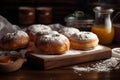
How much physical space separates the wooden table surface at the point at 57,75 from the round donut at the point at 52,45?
74 mm

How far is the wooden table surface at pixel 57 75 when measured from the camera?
0.92 meters

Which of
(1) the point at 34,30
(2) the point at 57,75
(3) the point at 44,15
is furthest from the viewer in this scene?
(3) the point at 44,15

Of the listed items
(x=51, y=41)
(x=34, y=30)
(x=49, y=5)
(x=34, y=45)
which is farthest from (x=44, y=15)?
(x=51, y=41)

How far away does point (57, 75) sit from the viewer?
94 cm

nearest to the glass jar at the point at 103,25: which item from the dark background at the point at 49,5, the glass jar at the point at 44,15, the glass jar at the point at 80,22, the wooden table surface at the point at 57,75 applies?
the glass jar at the point at 80,22

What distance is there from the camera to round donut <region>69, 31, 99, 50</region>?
1.10 meters

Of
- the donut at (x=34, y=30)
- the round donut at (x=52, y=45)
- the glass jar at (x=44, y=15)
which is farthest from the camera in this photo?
the glass jar at (x=44, y=15)

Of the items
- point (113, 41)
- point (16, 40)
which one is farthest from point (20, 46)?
point (113, 41)

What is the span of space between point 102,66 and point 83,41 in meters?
0.13

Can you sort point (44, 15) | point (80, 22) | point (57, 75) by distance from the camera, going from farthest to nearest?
point (44, 15) < point (80, 22) < point (57, 75)

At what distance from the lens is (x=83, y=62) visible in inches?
41.9

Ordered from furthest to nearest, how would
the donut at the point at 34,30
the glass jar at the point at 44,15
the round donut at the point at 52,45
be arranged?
the glass jar at the point at 44,15, the donut at the point at 34,30, the round donut at the point at 52,45

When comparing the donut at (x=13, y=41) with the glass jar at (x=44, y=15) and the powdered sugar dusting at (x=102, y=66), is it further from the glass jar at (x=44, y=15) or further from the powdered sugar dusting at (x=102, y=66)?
the glass jar at (x=44, y=15)

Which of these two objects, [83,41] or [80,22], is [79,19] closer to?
[80,22]
